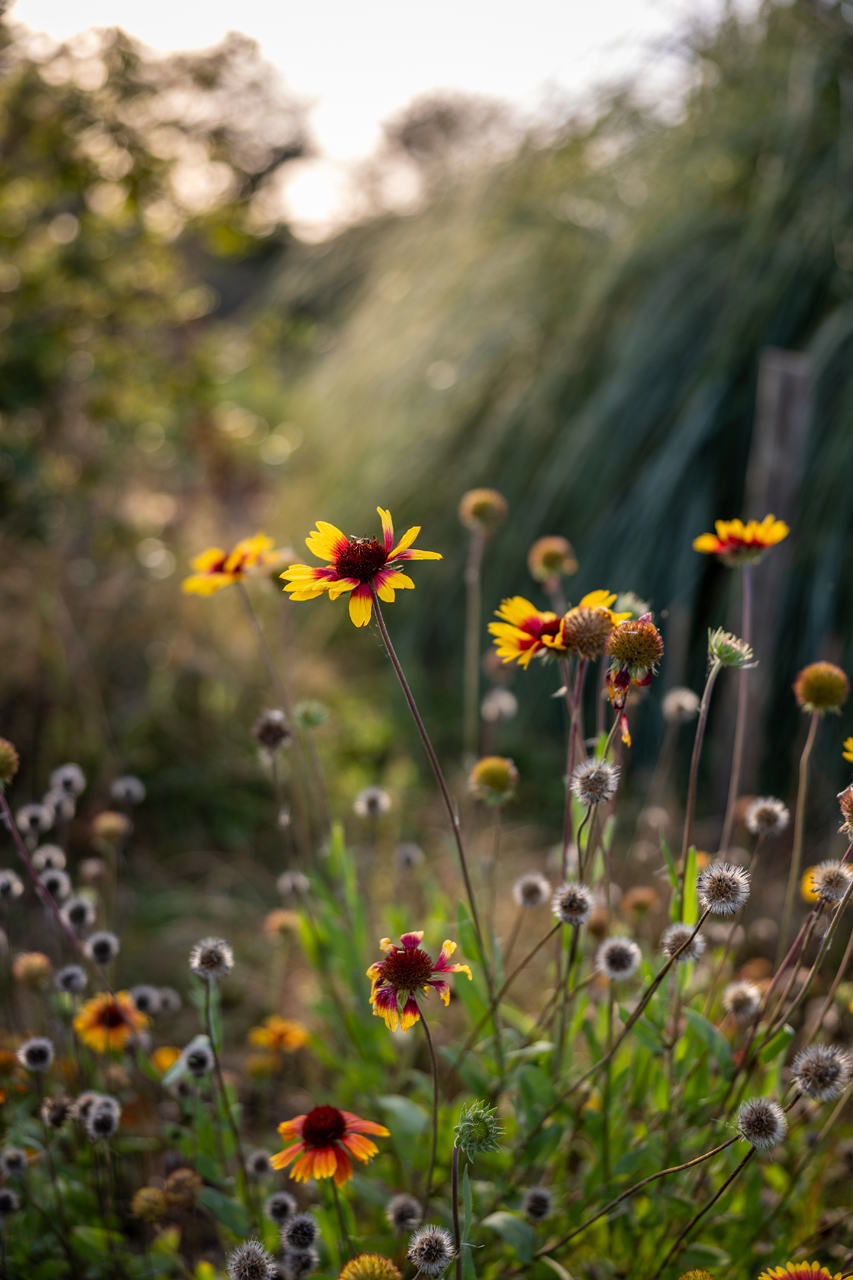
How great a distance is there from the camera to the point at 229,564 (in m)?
1.10

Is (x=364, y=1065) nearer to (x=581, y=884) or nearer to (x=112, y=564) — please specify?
(x=581, y=884)

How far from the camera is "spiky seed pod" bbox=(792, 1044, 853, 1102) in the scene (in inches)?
31.2

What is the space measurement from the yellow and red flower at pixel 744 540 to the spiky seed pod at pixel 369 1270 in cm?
75

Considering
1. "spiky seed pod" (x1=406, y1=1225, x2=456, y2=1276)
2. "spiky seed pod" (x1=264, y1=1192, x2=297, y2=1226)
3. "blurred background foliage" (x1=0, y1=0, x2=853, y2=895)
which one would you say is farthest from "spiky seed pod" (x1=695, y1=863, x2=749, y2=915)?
"blurred background foliage" (x1=0, y1=0, x2=853, y2=895)

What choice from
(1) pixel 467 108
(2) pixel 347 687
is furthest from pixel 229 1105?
(1) pixel 467 108

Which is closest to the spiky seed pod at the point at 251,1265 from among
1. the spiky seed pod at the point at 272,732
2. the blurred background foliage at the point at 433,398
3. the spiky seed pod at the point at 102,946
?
the spiky seed pod at the point at 102,946

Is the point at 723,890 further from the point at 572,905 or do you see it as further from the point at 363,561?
the point at 363,561

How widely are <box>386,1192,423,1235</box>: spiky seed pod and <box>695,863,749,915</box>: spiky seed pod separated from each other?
455mm

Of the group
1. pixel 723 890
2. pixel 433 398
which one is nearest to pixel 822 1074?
pixel 723 890

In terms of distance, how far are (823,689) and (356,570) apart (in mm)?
571

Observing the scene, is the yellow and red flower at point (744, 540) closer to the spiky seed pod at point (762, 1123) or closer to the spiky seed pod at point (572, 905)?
the spiky seed pod at point (572, 905)

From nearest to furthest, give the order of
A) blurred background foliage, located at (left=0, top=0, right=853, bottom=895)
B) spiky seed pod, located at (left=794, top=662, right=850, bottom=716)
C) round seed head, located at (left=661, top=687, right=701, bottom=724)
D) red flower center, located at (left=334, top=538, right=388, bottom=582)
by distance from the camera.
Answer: red flower center, located at (left=334, top=538, right=388, bottom=582) → spiky seed pod, located at (left=794, top=662, right=850, bottom=716) → round seed head, located at (left=661, top=687, right=701, bottom=724) → blurred background foliage, located at (left=0, top=0, right=853, bottom=895)

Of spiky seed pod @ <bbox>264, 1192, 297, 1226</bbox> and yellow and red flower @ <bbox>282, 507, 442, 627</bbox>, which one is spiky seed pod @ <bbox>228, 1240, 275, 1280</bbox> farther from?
yellow and red flower @ <bbox>282, 507, 442, 627</bbox>

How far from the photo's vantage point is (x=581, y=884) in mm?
906
